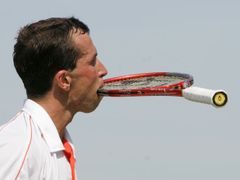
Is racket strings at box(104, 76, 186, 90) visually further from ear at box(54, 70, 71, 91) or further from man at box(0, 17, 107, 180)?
ear at box(54, 70, 71, 91)

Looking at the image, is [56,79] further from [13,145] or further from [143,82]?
[143,82]

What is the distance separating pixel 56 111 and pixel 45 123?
0.79 feet

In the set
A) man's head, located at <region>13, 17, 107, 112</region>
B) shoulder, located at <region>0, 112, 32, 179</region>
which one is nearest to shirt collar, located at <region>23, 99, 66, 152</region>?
man's head, located at <region>13, 17, 107, 112</region>

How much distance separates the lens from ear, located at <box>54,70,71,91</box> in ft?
29.6

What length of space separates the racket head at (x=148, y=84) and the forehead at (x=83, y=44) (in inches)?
17.8

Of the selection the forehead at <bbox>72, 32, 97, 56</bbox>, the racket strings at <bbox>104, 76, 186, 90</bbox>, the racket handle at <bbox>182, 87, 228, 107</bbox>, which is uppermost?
the forehead at <bbox>72, 32, 97, 56</bbox>

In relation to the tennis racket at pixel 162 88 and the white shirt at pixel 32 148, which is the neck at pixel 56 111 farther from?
the tennis racket at pixel 162 88

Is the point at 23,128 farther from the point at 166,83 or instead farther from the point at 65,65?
the point at 166,83

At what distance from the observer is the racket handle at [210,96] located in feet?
28.3

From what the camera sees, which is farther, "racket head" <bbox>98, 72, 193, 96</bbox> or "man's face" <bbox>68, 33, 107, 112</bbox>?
"racket head" <bbox>98, 72, 193, 96</bbox>

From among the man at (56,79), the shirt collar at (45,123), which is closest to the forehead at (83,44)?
the man at (56,79)

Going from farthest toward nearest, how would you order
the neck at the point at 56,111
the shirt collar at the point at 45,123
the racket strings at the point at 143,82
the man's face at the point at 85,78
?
the racket strings at the point at 143,82 < the man's face at the point at 85,78 < the neck at the point at 56,111 < the shirt collar at the point at 45,123

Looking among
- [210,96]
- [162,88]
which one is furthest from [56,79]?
[210,96]

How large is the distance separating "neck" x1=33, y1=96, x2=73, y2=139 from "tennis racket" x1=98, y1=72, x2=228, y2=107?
482 millimetres
